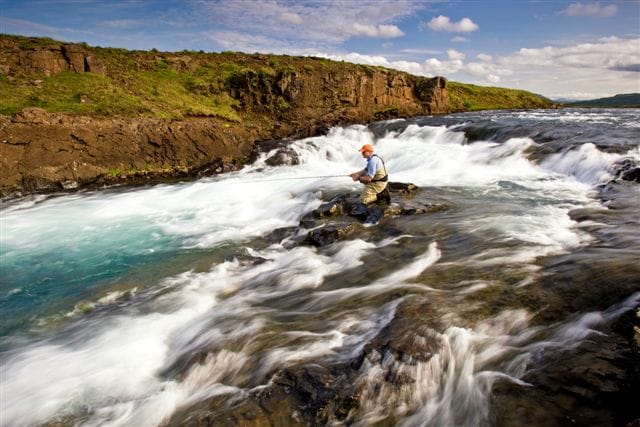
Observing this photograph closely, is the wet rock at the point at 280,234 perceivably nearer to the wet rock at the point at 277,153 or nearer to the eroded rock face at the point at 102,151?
the eroded rock face at the point at 102,151

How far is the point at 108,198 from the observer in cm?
1752

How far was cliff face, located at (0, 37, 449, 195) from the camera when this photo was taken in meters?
18.5

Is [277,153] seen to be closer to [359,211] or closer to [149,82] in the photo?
[149,82]

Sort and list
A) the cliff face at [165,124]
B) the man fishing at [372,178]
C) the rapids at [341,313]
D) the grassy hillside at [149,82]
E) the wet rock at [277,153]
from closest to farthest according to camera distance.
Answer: the rapids at [341,313] < the man fishing at [372,178] < the cliff face at [165,124] < the grassy hillside at [149,82] < the wet rock at [277,153]

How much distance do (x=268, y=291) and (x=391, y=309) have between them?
2.85 m

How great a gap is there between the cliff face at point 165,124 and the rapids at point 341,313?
5.06 meters

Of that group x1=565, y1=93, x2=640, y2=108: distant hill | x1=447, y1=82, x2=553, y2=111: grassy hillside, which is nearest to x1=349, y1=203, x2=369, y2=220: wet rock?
x1=447, y1=82, x2=553, y2=111: grassy hillside

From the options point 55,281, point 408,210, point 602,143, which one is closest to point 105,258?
point 55,281

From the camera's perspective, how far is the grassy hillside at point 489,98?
53.1 m

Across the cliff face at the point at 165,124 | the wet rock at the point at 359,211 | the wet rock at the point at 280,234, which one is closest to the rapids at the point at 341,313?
the wet rock at the point at 280,234

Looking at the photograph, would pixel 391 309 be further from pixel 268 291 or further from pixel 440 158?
pixel 440 158

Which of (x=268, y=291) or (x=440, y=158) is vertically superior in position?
(x=440, y=158)

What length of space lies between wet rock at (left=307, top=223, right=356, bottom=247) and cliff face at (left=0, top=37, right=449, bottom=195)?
13.4 metres

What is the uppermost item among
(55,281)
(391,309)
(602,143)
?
(602,143)
